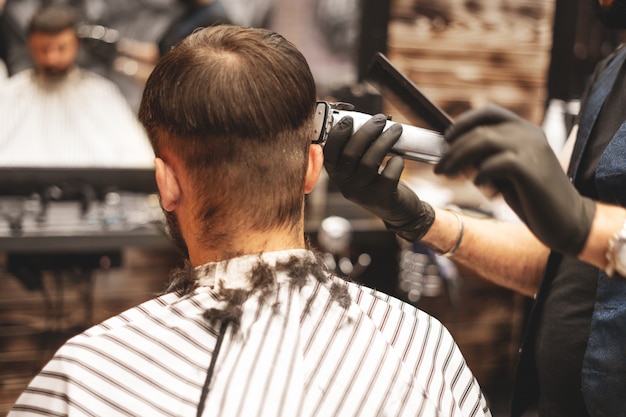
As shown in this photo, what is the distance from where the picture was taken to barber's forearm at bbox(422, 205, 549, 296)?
1782 mm

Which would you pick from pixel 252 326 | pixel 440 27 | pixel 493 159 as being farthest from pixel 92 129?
pixel 493 159

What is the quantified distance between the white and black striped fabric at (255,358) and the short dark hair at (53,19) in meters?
2.48

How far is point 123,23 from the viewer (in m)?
3.38

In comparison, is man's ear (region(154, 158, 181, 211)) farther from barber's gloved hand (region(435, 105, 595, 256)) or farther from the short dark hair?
the short dark hair

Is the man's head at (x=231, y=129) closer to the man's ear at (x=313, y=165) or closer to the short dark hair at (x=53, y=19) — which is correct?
the man's ear at (x=313, y=165)

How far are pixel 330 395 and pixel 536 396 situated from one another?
32.1 inches

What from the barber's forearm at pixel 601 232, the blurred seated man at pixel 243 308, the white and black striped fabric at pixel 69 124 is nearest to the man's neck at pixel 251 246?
the blurred seated man at pixel 243 308

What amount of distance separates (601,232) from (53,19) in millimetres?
2924

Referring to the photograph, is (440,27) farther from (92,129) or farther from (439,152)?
(439,152)

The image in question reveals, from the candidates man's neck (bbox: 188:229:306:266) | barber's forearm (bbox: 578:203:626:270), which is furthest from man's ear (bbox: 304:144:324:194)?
barber's forearm (bbox: 578:203:626:270)

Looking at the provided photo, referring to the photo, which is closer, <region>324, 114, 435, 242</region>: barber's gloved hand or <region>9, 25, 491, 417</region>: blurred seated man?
<region>9, 25, 491, 417</region>: blurred seated man

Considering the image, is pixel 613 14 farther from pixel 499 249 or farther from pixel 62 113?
pixel 62 113

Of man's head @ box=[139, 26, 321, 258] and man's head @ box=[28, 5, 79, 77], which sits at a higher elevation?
man's head @ box=[139, 26, 321, 258]

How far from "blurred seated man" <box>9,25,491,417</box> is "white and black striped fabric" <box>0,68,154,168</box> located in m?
2.37
